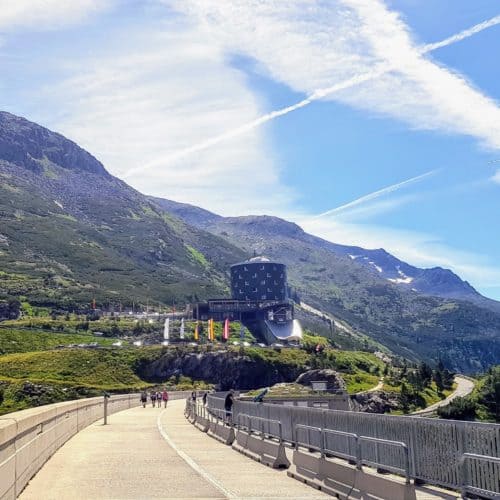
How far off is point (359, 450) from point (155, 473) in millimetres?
6532

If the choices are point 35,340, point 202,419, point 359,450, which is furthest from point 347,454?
point 35,340

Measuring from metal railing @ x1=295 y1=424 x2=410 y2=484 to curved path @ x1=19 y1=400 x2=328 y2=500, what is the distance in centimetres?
102

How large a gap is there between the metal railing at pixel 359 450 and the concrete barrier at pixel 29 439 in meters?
6.53

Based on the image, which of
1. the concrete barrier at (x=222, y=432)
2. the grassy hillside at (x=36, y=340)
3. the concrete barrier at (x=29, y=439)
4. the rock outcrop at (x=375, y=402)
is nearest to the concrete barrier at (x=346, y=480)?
the concrete barrier at (x=29, y=439)

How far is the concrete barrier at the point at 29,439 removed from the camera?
491 inches

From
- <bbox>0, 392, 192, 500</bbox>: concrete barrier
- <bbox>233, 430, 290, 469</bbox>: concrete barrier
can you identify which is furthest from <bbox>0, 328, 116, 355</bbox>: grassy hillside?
<bbox>233, 430, 290, 469</bbox>: concrete barrier

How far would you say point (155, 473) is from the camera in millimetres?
18469

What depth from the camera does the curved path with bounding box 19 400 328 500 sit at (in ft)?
49.9

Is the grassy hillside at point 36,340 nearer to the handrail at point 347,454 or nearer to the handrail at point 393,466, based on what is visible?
the handrail at point 347,454

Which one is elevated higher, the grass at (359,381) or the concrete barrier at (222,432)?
the grass at (359,381)

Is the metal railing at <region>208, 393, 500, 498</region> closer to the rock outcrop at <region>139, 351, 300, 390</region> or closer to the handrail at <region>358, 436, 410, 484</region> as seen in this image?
the handrail at <region>358, 436, 410, 484</region>

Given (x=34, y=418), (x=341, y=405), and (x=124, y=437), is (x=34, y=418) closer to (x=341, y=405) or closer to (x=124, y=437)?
(x=124, y=437)

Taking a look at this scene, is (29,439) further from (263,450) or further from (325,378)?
(325,378)

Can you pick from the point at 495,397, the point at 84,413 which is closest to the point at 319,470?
the point at 84,413
